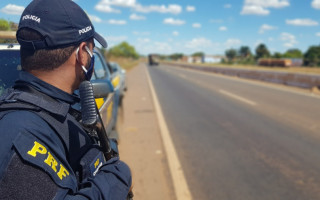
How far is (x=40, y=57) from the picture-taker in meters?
1.27

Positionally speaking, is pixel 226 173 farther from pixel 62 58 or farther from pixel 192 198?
pixel 62 58

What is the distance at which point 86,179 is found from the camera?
1284mm

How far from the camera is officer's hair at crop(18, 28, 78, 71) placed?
124 centimetres

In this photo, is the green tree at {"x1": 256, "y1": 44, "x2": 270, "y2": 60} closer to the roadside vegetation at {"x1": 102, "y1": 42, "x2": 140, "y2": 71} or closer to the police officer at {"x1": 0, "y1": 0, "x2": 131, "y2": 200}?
the roadside vegetation at {"x1": 102, "y1": 42, "x2": 140, "y2": 71}

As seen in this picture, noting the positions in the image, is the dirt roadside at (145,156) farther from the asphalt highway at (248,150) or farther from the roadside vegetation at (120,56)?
the roadside vegetation at (120,56)

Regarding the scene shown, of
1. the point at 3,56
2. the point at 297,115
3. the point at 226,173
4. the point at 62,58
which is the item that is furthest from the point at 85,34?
the point at 297,115

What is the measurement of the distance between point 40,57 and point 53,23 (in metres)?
0.17

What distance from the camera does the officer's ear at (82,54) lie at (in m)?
1.35

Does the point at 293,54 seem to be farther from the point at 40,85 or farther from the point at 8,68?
the point at 40,85

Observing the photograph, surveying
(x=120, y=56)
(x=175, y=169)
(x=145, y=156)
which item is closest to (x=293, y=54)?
(x=120, y=56)

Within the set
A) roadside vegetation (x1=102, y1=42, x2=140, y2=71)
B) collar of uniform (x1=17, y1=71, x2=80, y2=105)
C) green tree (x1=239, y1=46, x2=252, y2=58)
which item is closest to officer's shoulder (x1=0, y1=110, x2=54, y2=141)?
collar of uniform (x1=17, y1=71, x2=80, y2=105)

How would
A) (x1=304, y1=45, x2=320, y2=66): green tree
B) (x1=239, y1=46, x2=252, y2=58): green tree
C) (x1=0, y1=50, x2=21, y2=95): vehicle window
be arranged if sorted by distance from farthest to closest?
(x1=239, y1=46, x2=252, y2=58): green tree → (x1=304, y1=45, x2=320, y2=66): green tree → (x1=0, y1=50, x2=21, y2=95): vehicle window

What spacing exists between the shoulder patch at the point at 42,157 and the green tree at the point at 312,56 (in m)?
76.5

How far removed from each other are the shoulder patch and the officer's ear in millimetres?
457
